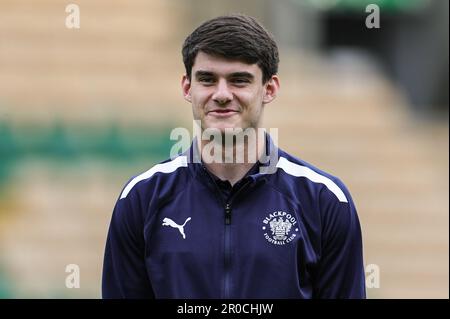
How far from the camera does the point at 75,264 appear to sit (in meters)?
7.47

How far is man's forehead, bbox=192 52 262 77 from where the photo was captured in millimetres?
3004

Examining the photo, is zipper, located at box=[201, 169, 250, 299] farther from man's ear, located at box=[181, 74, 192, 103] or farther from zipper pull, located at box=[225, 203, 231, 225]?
man's ear, located at box=[181, 74, 192, 103]

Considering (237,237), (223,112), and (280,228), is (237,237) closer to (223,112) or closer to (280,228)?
(280,228)

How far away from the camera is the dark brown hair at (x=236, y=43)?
3.01m

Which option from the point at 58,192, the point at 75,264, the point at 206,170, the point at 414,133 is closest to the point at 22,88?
the point at 58,192

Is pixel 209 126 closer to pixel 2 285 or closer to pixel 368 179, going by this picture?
pixel 2 285

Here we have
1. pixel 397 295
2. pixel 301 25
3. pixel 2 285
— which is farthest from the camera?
pixel 301 25

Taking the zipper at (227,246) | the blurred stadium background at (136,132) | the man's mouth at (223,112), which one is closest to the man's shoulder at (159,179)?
the zipper at (227,246)

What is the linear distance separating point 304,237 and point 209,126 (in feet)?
1.53

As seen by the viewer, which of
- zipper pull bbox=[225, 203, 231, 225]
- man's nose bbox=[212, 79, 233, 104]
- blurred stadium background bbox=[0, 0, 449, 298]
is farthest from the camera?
blurred stadium background bbox=[0, 0, 449, 298]

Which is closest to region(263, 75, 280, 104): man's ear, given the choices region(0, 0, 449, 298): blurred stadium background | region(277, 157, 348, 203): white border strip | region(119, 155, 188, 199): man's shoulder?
region(277, 157, 348, 203): white border strip

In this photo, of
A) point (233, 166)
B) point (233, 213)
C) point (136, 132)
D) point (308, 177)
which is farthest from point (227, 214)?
point (136, 132)

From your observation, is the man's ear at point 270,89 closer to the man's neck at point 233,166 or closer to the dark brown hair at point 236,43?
the dark brown hair at point 236,43

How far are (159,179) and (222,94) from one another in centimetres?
39
